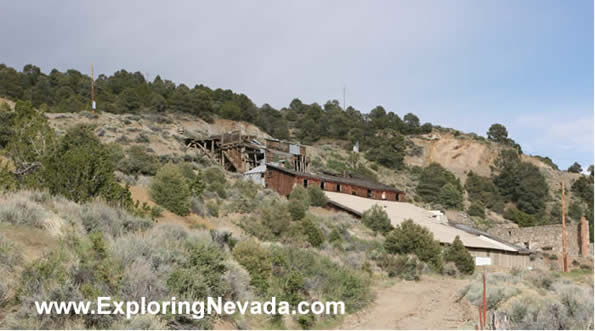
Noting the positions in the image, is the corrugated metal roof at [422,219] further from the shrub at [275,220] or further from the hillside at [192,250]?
the shrub at [275,220]

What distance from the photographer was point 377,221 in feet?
126

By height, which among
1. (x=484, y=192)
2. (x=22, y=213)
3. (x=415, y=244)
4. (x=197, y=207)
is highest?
(x=484, y=192)

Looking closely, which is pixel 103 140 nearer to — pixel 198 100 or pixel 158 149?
pixel 158 149

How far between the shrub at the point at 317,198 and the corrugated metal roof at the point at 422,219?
1351 mm

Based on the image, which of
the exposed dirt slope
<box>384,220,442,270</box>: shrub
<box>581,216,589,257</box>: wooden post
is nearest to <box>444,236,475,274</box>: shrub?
<box>384,220,442,270</box>: shrub

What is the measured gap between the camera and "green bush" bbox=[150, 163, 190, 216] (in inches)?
951

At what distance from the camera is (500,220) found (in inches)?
2608

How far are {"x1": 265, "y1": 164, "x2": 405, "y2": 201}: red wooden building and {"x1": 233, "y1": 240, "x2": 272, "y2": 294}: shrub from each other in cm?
2958

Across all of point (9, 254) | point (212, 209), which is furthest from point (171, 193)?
point (9, 254)

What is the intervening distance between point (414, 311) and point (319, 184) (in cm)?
3198

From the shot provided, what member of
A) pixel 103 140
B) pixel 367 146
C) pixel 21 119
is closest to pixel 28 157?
pixel 21 119

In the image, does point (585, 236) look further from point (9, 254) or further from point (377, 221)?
point (9, 254)

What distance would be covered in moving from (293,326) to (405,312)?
4278mm

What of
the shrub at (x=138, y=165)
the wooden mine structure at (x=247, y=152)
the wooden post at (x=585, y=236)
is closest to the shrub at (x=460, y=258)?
the wooden post at (x=585, y=236)
